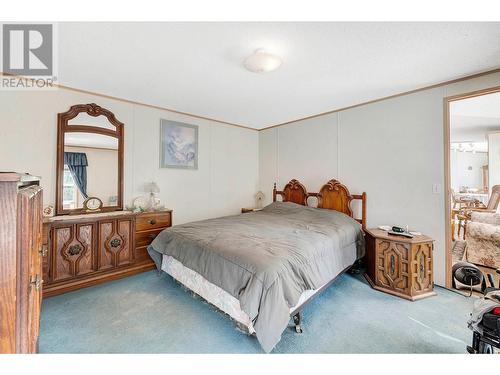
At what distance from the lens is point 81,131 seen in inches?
111

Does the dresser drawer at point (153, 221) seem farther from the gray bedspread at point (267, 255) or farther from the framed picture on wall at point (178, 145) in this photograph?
the framed picture on wall at point (178, 145)

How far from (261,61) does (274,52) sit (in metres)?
0.19

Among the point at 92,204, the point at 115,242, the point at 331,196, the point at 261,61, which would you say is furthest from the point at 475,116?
the point at 92,204

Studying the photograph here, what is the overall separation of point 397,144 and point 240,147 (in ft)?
9.19

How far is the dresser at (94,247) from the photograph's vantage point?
232 centimetres

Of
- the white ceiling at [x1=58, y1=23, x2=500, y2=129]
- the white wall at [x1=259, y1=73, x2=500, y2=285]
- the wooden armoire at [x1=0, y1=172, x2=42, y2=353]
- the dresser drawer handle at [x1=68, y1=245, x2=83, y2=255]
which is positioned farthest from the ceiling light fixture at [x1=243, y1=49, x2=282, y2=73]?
the dresser drawer handle at [x1=68, y1=245, x2=83, y2=255]

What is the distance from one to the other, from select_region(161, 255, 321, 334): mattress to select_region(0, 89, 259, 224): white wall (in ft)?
4.26

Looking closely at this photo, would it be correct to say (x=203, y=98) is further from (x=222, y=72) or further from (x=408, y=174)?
(x=408, y=174)

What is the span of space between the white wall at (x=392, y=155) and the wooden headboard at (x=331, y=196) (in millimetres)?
111

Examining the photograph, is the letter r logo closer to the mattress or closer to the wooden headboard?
the mattress

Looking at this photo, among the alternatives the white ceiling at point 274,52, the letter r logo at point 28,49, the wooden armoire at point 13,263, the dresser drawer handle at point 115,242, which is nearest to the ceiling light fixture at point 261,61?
the white ceiling at point 274,52
